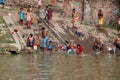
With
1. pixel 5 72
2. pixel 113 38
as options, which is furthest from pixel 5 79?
pixel 113 38

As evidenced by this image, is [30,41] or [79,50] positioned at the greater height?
[30,41]

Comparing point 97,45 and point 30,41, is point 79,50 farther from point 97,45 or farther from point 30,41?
point 30,41

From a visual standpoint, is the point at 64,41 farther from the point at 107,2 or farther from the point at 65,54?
the point at 107,2

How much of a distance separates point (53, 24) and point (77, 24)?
1.50 metres

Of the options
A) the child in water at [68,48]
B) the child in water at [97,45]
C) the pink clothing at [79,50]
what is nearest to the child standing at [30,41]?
the child in water at [68,48]

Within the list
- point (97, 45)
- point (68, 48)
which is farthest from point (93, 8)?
point (68, 48)

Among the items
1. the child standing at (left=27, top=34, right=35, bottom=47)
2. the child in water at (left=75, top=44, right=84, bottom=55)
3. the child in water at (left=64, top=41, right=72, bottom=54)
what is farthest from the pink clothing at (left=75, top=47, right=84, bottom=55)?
the child standing at (left=27, top=34, right=35, bottom=47)

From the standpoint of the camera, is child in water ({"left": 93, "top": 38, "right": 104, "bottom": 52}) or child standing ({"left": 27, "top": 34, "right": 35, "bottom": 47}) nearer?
child standing ({"left": 27, "top": 34, "right": 35, "bottom": 47})

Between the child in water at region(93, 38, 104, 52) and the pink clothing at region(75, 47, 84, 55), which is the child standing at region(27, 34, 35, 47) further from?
the child in water at region(93, 38, 104, 52)

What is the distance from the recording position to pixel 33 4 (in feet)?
94.2

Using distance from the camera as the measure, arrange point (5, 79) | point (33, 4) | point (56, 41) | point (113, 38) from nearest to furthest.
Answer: point (5, 79) → point (56, 41) → point (113, 38) → point (33, 4)

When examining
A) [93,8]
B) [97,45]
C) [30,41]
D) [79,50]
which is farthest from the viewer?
[93,8]

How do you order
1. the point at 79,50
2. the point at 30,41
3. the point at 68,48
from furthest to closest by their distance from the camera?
the point at 68,48 < the point at 30,41 < the point at 79,50

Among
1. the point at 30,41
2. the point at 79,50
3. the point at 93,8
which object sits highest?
the point at 93,8
